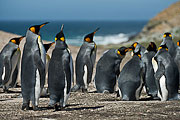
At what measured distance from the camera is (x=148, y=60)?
847 centimetres

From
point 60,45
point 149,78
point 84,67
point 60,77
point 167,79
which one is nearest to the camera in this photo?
point 60,77

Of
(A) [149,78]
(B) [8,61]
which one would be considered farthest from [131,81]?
(B) [8,61]

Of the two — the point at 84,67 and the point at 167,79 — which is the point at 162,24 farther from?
the point at 167,79

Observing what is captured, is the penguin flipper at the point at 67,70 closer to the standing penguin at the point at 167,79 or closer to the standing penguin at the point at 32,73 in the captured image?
the standing penguin at the point at 32,73

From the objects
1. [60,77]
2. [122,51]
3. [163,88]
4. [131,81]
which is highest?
[122,51]

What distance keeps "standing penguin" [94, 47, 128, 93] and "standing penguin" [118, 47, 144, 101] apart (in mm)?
1422

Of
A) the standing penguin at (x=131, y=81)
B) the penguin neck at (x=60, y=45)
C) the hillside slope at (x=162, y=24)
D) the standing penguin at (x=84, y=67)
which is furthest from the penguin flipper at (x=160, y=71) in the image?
the hillside slope at (x=162, y=24)

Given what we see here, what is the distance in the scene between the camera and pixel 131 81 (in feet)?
24.3

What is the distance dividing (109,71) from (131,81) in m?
1.73

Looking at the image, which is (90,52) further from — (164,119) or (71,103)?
(164,119)

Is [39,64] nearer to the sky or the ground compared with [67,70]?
nearer to the sky

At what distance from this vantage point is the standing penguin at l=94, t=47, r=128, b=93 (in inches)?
356

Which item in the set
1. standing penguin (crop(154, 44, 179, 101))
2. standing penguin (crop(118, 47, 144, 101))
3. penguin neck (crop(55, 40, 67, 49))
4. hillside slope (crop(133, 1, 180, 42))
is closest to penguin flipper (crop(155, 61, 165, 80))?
standing penguin (crop(154, 44, 179, 101))

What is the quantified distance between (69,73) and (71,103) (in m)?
1.11
